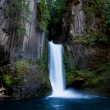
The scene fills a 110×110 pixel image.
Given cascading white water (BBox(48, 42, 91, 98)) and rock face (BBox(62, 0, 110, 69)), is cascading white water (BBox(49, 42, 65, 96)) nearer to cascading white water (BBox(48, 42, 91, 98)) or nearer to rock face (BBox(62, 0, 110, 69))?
cascading white water (BBox(48, 42, 91, 98))

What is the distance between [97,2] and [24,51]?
9.60 m

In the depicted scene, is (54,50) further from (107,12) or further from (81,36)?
(107,12)

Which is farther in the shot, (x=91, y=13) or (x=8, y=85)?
(x=91, y=13)

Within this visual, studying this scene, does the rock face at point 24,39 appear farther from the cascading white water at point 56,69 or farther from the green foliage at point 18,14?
the cascading white water at point 56,69

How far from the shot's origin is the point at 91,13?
31500 mm

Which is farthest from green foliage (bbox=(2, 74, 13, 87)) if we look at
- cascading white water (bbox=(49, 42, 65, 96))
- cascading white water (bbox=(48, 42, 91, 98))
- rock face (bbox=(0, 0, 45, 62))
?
cascading white water (bbox=(49, 42, 65, 96))

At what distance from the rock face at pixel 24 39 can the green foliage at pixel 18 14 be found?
1.33 feet

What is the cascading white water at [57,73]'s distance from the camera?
1113 inches

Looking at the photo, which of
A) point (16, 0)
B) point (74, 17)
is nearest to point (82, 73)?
point (74, 17)

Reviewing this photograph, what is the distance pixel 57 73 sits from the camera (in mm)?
29766

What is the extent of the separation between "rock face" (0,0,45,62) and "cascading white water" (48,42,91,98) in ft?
4.66

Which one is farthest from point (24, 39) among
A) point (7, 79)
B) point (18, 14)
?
point (7, 79)

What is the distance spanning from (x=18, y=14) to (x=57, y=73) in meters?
6.98

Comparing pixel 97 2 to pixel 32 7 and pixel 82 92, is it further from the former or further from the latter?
pixel 82 92
